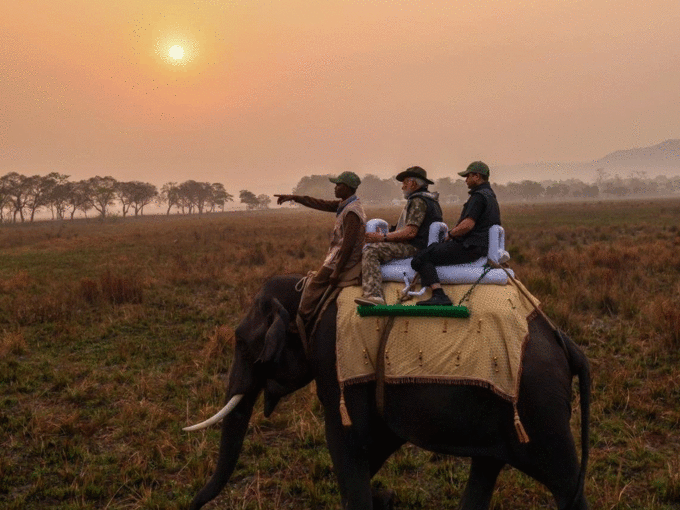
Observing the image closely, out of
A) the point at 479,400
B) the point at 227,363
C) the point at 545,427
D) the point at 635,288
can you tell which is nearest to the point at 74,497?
the point at 227,363

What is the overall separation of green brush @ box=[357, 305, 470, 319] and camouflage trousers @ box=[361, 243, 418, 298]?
0.50ft

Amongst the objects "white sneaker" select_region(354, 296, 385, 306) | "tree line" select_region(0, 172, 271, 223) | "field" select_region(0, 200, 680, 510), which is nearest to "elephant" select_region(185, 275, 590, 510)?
"white sneaker" select_region(354, 296, 385, 306)

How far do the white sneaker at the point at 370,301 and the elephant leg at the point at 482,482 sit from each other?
156 centimetres

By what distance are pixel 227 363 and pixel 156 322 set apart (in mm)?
3551

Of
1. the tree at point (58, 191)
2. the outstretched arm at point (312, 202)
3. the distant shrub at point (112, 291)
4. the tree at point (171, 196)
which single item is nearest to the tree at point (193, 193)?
the tree at point (171, 196)

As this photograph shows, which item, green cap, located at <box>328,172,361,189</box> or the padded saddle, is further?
green cap, located at <box>328,172,361,189</box>

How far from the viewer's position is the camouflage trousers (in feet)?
12.5

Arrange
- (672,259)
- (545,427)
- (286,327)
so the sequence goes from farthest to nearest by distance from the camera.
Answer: (672,259)
(286,327)
(545,427)

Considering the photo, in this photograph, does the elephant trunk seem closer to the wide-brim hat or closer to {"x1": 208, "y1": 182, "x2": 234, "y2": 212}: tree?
the wide-brim hat

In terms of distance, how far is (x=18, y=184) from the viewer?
9075 cm

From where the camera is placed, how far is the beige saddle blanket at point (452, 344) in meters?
3.33

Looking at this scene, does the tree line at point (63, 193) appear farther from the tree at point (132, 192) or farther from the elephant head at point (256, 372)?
the elephant head at point (256, 372)

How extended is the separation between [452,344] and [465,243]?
2.83ft

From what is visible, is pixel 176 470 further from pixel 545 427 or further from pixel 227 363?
pixel 545 427
